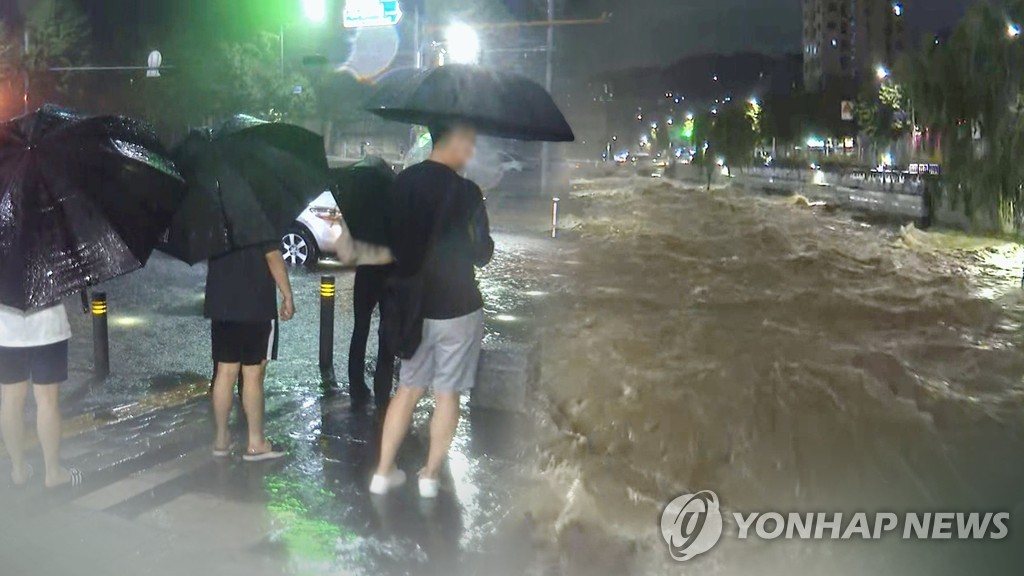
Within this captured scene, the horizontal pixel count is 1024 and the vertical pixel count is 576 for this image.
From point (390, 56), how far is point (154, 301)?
1587 inches

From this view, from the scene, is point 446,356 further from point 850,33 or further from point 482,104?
point 850,33

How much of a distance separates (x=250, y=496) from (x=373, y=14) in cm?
2728

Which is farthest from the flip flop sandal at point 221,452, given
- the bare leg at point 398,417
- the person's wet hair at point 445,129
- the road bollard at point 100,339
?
the road bollard at point 100,339

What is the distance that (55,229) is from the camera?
515 cm

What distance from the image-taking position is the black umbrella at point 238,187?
5.71 m

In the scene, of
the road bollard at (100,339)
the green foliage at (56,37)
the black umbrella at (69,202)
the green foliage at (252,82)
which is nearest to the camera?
the black umbrella at (69,202)

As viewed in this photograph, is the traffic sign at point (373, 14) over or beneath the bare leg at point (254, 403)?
over

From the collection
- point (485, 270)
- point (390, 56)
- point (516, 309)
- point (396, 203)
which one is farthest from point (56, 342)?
point (390, 56)

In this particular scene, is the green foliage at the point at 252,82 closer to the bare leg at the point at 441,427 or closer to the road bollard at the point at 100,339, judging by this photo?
the road bollard at the point at 100,339

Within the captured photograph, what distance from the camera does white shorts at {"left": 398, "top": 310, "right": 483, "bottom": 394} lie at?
5.30m

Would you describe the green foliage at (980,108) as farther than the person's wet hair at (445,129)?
Answer: Yes

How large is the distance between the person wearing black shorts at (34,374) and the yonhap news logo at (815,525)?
3.41m

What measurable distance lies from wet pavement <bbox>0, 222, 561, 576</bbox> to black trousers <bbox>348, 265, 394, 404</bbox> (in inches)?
8.0

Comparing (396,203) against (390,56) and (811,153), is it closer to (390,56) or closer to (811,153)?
(390,56)
